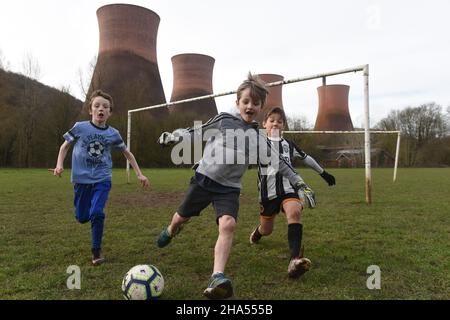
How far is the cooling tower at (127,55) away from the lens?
32.4 m

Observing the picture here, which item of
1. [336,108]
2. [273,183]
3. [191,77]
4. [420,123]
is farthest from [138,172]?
[420,123]

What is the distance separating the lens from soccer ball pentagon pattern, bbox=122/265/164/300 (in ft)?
8.39

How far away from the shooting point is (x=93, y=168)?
3.72m

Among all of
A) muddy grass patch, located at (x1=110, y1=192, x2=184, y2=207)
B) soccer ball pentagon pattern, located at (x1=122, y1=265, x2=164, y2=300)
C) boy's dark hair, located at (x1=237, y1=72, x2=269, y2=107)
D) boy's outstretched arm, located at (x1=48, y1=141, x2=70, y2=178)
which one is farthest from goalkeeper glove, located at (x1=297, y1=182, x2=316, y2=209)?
muddy grass patch, located at (x1=110, y1=192, x2=184, y2=207)

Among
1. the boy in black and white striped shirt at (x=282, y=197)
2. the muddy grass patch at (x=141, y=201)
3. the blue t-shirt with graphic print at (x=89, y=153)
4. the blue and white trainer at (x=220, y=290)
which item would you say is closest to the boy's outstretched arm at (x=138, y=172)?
the blue t-shirt with graphic print at (x=89, y=153)

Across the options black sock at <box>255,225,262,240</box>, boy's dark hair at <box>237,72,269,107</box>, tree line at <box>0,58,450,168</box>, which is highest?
tree line at <box>0,58,450,168</box>

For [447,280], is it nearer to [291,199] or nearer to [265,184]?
[291,199]

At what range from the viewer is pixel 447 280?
3.00 m

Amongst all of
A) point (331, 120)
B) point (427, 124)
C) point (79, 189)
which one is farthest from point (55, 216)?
point (427, 124)

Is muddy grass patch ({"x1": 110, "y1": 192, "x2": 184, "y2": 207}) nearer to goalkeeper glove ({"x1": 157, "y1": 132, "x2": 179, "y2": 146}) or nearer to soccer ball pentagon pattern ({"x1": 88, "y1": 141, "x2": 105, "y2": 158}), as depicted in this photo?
soccer ball pentagon pattern ({"x1": 88, "y1": 141, "x2": 105, "y2": 158})

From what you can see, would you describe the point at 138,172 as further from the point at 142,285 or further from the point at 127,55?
the point at 127,55

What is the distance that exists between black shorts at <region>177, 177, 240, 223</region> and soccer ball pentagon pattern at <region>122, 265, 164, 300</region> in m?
0.63
